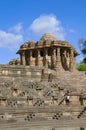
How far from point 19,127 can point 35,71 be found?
12.9m

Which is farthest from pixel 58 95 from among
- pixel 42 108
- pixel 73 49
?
pixel 73 49

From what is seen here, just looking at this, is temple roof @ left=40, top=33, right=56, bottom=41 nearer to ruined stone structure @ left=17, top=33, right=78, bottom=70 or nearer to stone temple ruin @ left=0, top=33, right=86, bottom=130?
ruined stone structure @ left=17, top=33, right=78, bottom=70

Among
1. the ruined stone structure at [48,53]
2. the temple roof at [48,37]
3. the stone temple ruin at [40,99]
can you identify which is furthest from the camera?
the temple roof at [48,37]

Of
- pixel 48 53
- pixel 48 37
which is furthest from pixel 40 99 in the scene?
pixel 48 37

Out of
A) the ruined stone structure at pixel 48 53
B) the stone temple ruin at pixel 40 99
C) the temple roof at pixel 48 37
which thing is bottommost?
the stone temple ruin at pixel 40 99

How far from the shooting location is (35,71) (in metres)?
29.9

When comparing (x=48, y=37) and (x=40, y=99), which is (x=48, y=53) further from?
(x=40, y=99)

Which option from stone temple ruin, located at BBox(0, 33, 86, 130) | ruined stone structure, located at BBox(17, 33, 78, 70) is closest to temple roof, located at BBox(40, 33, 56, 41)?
ruined stone structure, located at BBox(17, 33, 78, 70)

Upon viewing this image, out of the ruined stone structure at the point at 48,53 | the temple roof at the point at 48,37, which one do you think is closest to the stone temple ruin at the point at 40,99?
the ruined stone structure at the point at 48,53

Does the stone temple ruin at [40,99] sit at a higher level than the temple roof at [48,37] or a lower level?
lower

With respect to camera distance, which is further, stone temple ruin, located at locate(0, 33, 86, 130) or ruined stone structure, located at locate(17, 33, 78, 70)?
ruined stone structure, located at locate(17, 33, 78, 70)

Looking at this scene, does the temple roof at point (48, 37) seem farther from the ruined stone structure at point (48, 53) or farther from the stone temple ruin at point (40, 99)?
the stone temple ruin at point (40, 99)

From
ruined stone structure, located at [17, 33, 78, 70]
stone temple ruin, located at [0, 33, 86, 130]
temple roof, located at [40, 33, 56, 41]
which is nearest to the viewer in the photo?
stone temple ruin, located at [0, 33, 86, 130]

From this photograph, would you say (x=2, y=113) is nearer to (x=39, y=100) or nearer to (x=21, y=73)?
(x=39, y=100)
